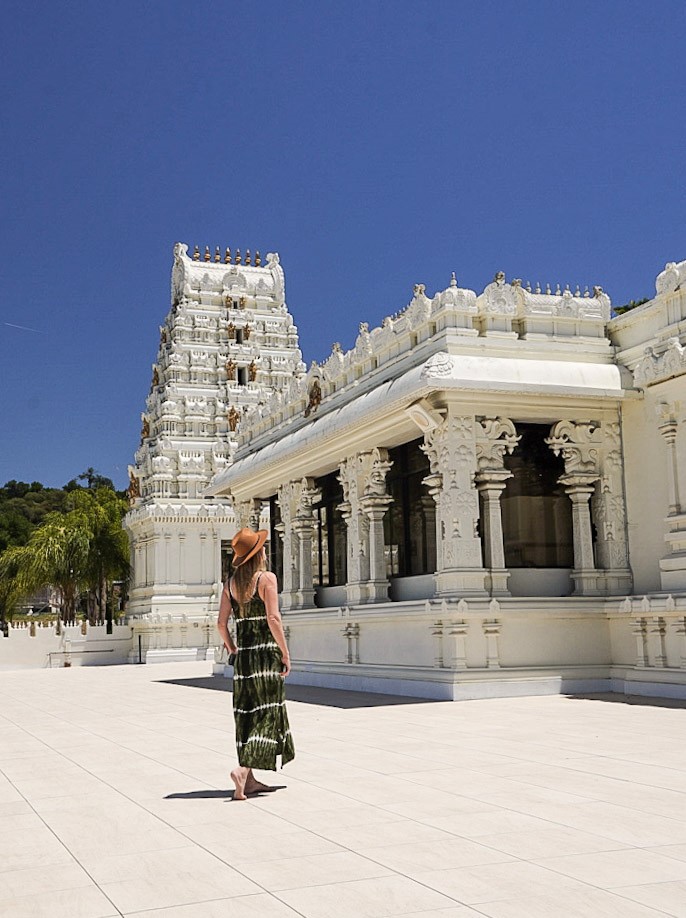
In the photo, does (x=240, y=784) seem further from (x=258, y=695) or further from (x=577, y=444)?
(x=577, y=444)

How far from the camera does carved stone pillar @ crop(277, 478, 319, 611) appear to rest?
25422 mm

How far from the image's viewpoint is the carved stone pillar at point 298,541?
25422 millimetres

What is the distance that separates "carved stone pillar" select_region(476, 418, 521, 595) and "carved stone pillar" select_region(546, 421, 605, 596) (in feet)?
3.49

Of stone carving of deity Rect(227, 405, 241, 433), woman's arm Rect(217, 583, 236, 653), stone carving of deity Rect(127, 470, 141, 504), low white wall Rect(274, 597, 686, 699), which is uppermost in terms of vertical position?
stone carving of deity Rect(227, 405, 241, 433)

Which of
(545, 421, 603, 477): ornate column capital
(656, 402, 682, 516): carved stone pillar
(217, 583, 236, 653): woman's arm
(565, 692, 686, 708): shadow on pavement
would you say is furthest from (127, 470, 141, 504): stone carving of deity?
(217, 583, 236, 653): woman's arm

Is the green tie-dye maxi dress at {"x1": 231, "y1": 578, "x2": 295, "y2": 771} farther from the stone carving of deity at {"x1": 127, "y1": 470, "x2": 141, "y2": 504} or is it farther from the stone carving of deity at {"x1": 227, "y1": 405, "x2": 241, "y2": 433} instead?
the stone carving of deity at {"x1": 127, "y1": 470, "x2": 141, "y2": 504}

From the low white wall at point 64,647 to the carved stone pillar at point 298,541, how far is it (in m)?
21.7

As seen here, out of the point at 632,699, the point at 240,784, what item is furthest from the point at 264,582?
the point at 632,699

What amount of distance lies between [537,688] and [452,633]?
67.8 inches

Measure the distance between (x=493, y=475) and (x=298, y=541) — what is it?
8542 mm

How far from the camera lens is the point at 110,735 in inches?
543

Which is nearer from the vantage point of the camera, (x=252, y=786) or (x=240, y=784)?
(x=240, y=784)

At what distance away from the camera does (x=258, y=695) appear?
850 centimetres

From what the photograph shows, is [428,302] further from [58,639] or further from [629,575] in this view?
[58,639]
